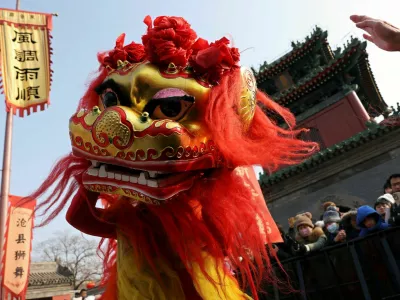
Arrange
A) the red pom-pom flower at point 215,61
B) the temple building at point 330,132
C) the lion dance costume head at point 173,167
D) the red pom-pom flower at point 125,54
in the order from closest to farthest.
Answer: the lion dance costume head at point 173,167
the red pom-pom flower at point 215,61
the red pom-pom flower at point 125,54
the temple building at point 330,132

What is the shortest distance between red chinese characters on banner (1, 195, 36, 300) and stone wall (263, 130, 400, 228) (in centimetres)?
726

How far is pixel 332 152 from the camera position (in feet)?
30.9

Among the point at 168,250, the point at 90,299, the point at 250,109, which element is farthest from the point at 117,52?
the point at 90,299

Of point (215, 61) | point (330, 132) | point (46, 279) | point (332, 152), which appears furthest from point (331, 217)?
point (46, 279)

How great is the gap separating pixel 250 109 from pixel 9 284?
428 centimetres

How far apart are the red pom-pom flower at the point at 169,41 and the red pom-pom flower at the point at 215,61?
0.21 ft

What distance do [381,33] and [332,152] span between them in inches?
345

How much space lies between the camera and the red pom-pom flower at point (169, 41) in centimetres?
149

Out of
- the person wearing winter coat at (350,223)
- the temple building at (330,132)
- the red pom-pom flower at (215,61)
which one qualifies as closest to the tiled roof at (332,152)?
the temple building at (330,132)

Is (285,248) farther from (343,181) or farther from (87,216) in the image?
(343,181)

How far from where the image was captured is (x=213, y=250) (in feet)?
4.66

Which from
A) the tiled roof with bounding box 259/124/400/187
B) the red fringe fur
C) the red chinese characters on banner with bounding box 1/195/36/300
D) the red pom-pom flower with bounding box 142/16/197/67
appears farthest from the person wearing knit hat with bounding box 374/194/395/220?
the tiled roof with bounding box 259/124/400/187

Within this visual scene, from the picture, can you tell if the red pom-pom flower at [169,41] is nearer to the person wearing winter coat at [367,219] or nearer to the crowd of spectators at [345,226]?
the crowd of spectators at [345,226]

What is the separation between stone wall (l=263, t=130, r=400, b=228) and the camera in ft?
29.0
